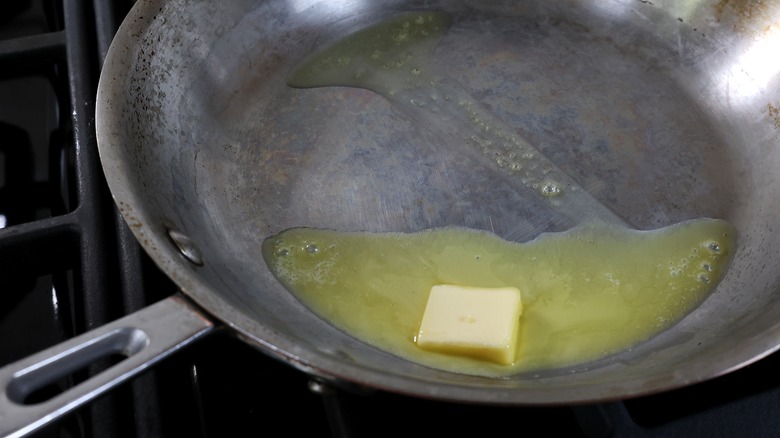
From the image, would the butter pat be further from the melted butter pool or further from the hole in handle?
the hole in handle

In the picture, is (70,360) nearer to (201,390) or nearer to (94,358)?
(94,358)

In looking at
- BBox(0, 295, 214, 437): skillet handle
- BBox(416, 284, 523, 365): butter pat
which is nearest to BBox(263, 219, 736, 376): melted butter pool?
BBox(416, 284, 523, 365): butter pat

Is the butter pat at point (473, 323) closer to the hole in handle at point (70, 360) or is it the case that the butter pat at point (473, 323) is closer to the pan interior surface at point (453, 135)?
the pan interior surface at point (453, 135)

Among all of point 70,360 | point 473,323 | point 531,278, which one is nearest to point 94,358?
point 70,360

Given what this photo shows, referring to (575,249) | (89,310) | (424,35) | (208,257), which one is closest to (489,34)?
(424,35)

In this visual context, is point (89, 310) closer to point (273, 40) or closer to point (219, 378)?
point (219, 378)

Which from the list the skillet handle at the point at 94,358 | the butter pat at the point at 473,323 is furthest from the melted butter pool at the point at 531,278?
the skillet handle at the point at 94,358
